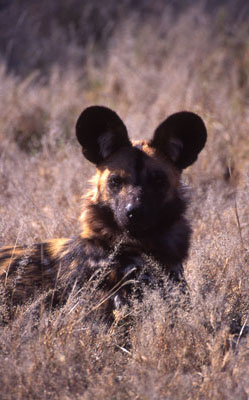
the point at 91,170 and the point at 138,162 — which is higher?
the point at 138,162

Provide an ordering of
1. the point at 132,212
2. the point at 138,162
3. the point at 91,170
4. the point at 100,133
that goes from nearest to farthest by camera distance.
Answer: the point at 132,212 → the point at 138,162 → the point at 100,133 → the point at 91,170

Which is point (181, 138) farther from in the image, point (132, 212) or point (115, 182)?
point (132, 212)

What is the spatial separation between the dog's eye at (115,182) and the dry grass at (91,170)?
2.15 ft

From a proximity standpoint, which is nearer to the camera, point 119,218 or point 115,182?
point 119,218

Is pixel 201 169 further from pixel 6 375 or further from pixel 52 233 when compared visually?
pixel 6 375

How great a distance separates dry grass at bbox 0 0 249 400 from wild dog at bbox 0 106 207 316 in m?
0.18

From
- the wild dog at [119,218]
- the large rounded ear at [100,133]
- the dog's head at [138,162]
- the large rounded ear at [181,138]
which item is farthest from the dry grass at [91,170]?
the large rounded ear at [100,133]

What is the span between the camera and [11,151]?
638 cm

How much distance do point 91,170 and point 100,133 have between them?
5.70ft

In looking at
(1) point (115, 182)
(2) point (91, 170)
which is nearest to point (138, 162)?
(1) point (115, 182)

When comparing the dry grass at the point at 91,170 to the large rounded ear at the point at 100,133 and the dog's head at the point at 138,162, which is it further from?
the large rounded ear at the point at 100,133

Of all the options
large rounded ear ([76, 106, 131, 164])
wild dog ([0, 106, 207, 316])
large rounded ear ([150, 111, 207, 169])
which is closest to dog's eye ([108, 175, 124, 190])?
wild dog ([0, 106, 207, 316])

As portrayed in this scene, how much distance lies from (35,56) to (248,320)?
781cm

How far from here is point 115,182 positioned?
140 inches
